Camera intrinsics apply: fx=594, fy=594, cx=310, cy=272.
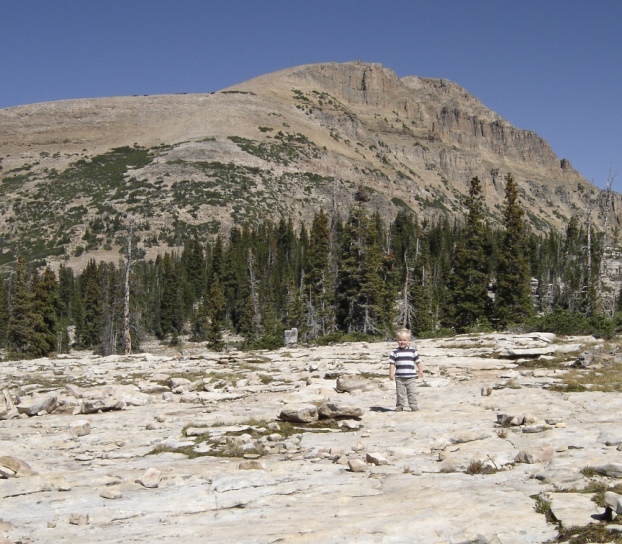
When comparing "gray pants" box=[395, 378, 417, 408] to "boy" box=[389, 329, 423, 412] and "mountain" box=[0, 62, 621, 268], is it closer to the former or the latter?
"boy" box=[389, 329, 423, 412]

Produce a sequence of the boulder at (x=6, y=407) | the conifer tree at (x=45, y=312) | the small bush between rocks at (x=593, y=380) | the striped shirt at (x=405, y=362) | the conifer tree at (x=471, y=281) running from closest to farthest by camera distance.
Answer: the striped shirt at (x=405, y=362) < the boulder at (x=6, y=407) < the small bush between rocks at (x=593, y=380) < the conifer tree at (x=471, y=281) < the conifer tree at (x=45, y=312)

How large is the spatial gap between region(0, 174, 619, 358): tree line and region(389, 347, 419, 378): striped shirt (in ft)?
63.1

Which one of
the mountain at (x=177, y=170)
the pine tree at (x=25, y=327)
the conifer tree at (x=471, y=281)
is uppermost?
the mountain at (x=177, y=170)

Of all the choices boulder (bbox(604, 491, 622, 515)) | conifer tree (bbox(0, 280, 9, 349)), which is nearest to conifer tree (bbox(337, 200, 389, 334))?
boulder (bbox(604, 491, 622, 515))

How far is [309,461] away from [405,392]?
4371 mm

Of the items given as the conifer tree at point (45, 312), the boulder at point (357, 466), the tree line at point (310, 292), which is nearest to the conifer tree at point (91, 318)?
the tree line at point (310, 292)

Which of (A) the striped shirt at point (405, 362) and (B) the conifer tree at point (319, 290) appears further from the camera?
(B) the conifer tree at point (319, 290)

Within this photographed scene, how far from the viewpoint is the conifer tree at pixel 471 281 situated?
44875mm

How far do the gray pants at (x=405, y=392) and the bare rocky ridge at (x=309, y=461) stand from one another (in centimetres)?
36

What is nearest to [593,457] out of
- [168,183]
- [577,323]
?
[577,323]

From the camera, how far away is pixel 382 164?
176250 millimetres

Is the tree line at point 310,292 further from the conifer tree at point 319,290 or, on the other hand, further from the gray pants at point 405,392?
the gray pants at point 405,392

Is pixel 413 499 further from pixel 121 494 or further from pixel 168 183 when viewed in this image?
pixel 168 183

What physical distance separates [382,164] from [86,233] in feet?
323
